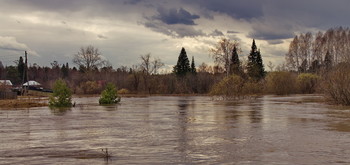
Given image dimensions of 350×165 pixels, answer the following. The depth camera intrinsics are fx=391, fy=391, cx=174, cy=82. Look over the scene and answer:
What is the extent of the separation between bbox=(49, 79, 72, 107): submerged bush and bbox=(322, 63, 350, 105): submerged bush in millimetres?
26130

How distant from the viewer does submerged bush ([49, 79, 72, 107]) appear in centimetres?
3756

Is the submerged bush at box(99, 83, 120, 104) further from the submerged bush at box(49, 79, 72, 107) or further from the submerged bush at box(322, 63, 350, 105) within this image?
the submerged bush at box(322, 63, 350, 105)

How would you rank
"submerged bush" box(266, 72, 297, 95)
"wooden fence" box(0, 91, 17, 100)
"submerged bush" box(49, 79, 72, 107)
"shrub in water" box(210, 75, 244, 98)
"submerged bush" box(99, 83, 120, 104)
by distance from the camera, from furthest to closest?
"submerged bush" box(266, 72, 297, 95)
"shrub in water" box(210, 75, 244, 98)
"wooden fence" box(0, 91, 17, 100)
"submerged bush" box(99, 83, 120, 104)
"submerged bush" box(49, 79, 72, 107)

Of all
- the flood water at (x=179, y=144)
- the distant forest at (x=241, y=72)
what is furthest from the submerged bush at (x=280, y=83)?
the flood water at (x=179, y=144)

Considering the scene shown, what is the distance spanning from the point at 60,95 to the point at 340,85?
89.5 ft

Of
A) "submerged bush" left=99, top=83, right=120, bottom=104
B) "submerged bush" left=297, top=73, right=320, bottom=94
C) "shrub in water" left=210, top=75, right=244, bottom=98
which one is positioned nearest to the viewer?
"submerged bush" left=99, top=83, right=120, bottom=104

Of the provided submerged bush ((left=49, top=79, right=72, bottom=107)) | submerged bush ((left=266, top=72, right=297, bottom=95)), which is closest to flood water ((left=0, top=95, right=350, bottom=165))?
submerged bush ((left=49, top=79, right=72, bottom=107))

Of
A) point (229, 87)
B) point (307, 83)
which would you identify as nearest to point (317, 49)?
point (307, 83)

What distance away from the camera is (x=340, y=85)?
126 feet

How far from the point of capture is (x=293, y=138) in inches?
598

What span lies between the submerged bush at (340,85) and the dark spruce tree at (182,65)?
65.2m

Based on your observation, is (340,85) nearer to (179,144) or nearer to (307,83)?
(179,144)

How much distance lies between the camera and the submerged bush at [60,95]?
37562 mm

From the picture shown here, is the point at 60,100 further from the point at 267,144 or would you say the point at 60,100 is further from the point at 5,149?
the point at 267,144
